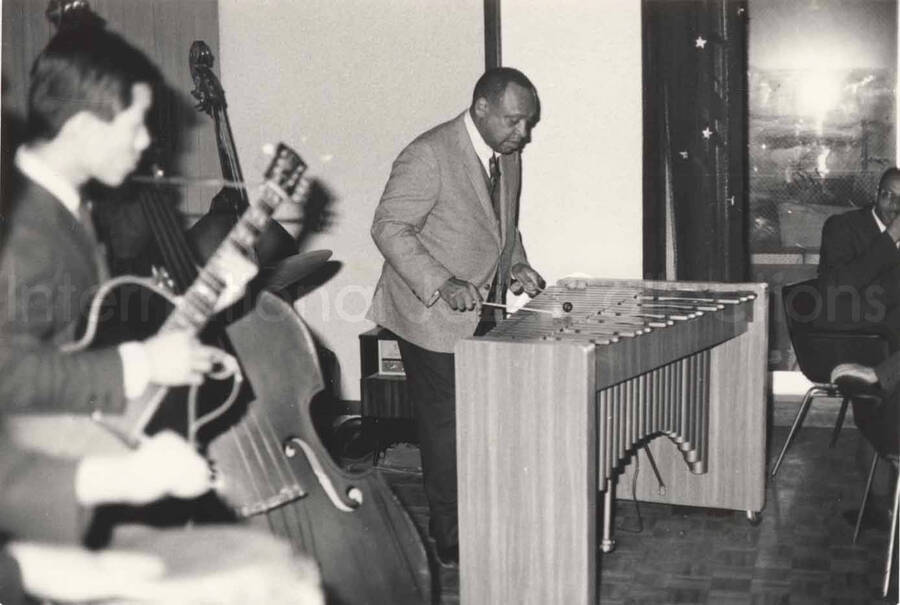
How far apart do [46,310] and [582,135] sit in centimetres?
338

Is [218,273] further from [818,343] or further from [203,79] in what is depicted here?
[818,343]

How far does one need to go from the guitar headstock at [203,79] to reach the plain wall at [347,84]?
1.95 metres

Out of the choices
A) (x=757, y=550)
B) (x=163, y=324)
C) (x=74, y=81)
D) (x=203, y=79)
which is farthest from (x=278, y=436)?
(x=757, y=550)

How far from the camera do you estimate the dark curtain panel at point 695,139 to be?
4781 millimetres

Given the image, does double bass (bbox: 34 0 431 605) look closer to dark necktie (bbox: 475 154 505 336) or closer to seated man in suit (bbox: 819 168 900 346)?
dark necktie (bbox: 475 154 505 336)

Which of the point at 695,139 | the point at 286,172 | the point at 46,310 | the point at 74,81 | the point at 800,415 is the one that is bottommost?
the point at 800,415

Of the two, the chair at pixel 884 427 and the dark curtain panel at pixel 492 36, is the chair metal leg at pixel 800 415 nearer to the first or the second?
the chair at pixel 884 427

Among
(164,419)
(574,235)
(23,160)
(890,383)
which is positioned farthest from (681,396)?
(23,160)

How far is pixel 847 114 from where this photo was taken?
5.27 meters

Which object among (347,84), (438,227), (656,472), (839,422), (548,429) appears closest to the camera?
(548,429)

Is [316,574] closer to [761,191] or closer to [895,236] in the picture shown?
[895,236]

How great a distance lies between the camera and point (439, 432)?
3.63 m

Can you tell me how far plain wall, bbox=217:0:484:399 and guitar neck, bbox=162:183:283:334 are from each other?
298 cm

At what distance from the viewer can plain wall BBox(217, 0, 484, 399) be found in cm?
495
